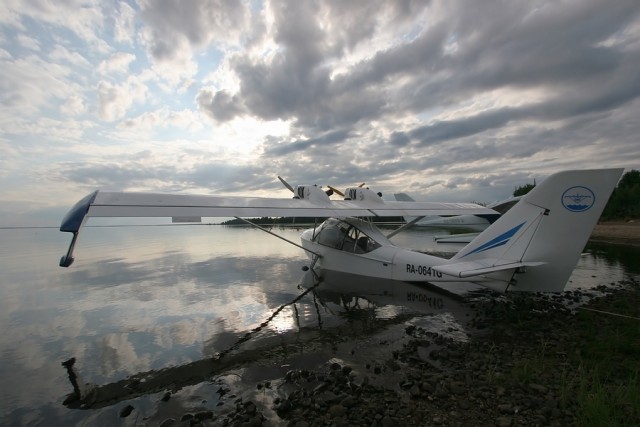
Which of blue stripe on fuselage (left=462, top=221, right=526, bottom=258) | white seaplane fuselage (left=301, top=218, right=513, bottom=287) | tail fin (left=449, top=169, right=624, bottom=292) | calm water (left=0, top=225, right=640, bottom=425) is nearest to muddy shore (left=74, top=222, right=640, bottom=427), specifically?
calm water (left=0, top=225, right=640, bottom=425)

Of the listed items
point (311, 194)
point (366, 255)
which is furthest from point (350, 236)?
point (311, 194)

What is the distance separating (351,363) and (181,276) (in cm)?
1180

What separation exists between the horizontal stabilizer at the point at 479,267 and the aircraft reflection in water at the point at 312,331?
56.5 inches

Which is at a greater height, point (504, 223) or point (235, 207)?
point (235, 207)

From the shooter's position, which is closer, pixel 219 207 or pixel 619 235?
pixel 219 207

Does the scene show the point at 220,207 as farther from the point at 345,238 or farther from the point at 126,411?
the point at 345,238

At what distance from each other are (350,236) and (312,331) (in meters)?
4.77

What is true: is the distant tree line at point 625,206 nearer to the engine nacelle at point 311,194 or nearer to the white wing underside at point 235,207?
the white wing underside at point 235,207

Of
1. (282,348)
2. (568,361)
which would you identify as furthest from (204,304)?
(568,361)

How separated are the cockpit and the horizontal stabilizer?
140 inches

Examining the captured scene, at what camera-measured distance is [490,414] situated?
144 inches

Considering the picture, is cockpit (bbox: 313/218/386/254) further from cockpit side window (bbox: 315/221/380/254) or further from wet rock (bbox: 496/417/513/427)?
wet rock (bbox: 496/417/513/427)

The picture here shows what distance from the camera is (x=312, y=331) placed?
704cm

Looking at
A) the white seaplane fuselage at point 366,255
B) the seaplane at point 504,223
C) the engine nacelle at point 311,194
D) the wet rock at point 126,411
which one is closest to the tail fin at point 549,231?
the seaplane at point 504,223
